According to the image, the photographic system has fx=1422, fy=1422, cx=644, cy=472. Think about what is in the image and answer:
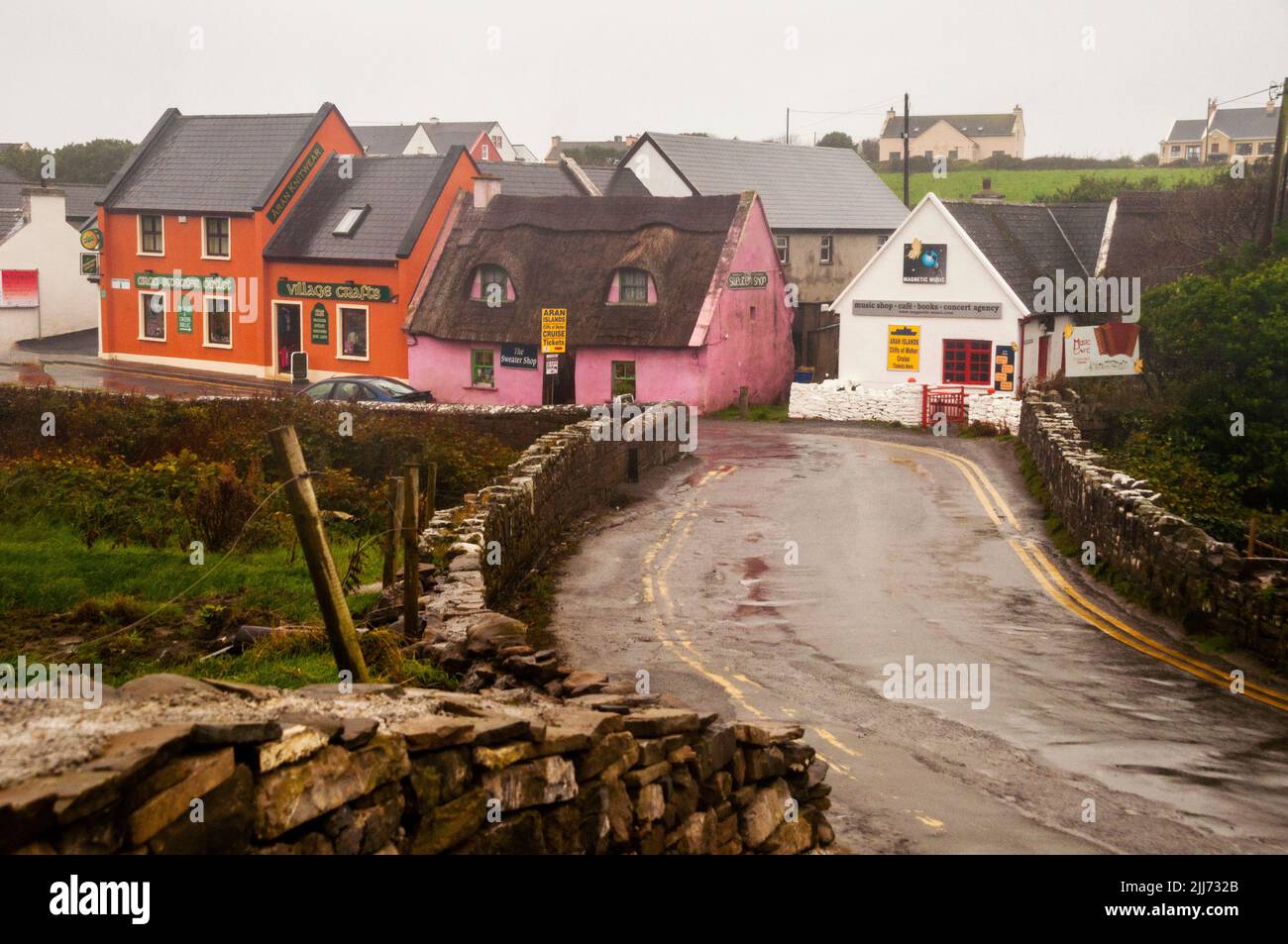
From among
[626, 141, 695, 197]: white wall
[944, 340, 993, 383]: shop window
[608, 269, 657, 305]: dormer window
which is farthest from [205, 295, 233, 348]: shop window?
[944, 340, 993, 383]: shop window

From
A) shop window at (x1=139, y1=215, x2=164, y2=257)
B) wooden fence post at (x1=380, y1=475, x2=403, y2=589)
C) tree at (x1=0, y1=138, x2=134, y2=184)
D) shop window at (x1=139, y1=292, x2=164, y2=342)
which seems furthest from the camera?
tree at (x1=0, y1=138, x2=134, y2=184)

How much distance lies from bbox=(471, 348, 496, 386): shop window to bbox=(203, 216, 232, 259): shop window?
37.2 ft

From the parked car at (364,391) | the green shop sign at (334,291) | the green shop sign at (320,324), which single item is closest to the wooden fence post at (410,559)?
the parked car at (364,391)

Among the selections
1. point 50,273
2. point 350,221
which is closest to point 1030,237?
point 350,221

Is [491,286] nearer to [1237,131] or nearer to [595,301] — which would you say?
[595,301]

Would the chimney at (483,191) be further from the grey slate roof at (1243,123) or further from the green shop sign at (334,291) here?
the grey slate roof at (1243,123)

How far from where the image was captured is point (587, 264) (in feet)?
156

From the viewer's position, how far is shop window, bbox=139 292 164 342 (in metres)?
54.2

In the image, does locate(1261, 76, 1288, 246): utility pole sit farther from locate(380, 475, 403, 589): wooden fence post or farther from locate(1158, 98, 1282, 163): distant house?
locate(1158, 98, 1282, 163): distant house

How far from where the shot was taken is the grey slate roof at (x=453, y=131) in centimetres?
10525

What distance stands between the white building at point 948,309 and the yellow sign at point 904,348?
0.03 metres

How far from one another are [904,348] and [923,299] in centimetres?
176

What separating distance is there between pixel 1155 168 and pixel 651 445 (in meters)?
94.1

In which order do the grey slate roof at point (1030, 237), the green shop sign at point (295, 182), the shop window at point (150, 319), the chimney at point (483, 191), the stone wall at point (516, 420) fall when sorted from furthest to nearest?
A: 1. the shop window at point (150, 319)
2. the green shop sign at point (295, 182)
3. the chimney at point (483, 191)
4. the grey slate roof at point (1030, 237)
5. the stone wall at point (516, 420)
